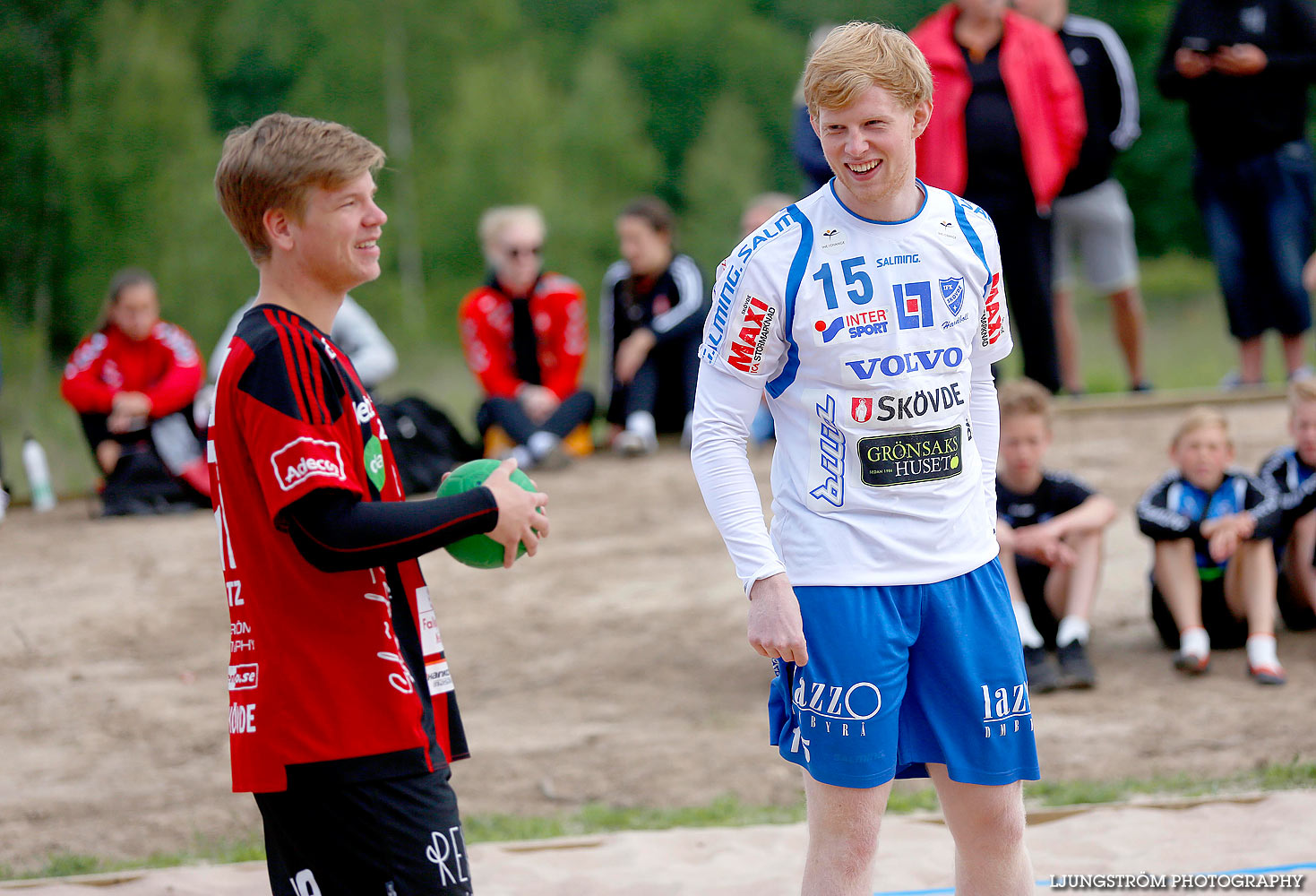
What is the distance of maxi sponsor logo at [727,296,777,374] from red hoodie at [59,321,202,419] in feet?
22.1

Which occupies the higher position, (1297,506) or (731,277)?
(731,277)

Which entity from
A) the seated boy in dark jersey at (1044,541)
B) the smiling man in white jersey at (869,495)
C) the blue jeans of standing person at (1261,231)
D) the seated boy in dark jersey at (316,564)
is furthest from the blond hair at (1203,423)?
the seated boy in dark jersey at (316,564)

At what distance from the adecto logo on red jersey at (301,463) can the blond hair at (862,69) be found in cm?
118

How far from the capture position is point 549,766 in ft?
17.7

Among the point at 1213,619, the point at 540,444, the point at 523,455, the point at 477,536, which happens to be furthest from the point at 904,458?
the point at 523,455

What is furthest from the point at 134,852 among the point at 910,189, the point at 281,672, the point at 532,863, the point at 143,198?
the point at 143,198

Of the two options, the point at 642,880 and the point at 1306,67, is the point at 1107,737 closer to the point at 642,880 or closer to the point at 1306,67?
Answer: the point at 642,880

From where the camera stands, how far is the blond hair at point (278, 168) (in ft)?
8.77

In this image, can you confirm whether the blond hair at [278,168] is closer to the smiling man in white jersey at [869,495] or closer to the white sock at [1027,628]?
the smiling man in white jersey at [869,495]

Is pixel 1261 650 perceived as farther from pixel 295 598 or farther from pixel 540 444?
pixel 540 444

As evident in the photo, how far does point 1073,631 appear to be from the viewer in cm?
582

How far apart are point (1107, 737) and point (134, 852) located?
11.7ft

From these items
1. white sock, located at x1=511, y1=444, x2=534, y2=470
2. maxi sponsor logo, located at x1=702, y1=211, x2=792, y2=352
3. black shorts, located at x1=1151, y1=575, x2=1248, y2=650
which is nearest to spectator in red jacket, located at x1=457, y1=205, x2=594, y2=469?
white sock, located at x1=511, y1=444, x2=534, y2=470

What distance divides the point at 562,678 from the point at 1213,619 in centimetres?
290
